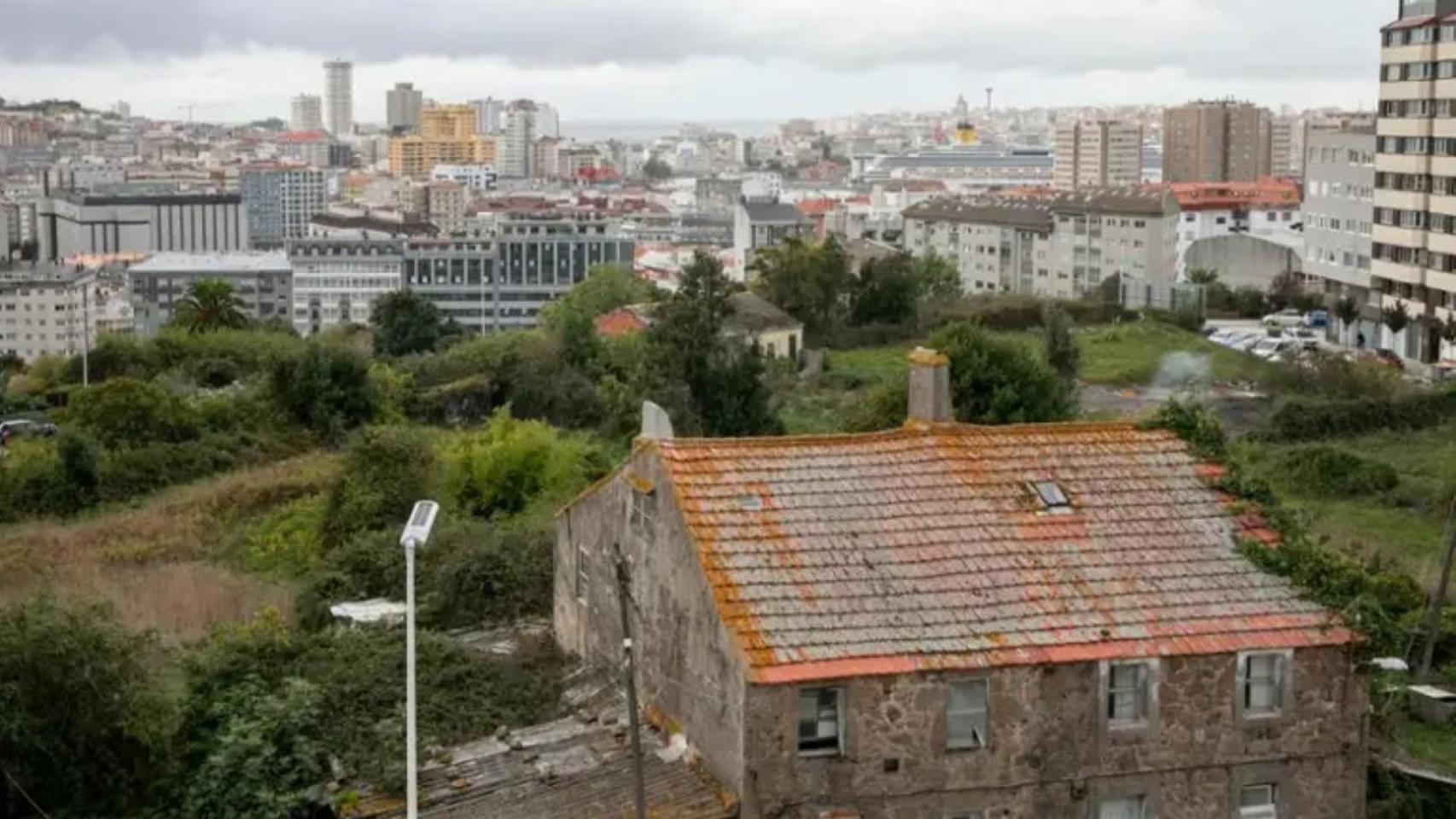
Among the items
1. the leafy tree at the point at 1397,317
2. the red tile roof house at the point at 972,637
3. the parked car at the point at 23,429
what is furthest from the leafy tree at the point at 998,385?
the leafy tree at the point at 1397,317

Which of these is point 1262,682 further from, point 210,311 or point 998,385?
point 210,311

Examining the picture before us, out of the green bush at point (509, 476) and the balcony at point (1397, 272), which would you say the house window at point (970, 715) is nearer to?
the green bush at point (509, 476)

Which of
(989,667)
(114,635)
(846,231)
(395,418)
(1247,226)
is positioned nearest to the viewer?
(989,667)

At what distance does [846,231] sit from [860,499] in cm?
16774

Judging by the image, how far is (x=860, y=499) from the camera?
18.0 m

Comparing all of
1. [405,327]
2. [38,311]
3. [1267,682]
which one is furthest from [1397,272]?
[38,311]

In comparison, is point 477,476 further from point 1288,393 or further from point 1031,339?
point 1031,339

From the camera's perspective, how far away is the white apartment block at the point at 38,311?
477 ft

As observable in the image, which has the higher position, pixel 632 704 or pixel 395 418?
pixel 632 704

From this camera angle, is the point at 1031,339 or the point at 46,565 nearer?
the point at 46,565

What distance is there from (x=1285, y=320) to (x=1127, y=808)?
58685 millimetres

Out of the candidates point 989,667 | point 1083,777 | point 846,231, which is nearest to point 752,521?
point 989,667

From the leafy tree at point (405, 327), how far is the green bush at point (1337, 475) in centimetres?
3799

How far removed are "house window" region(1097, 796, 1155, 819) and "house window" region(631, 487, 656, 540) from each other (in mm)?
4624
